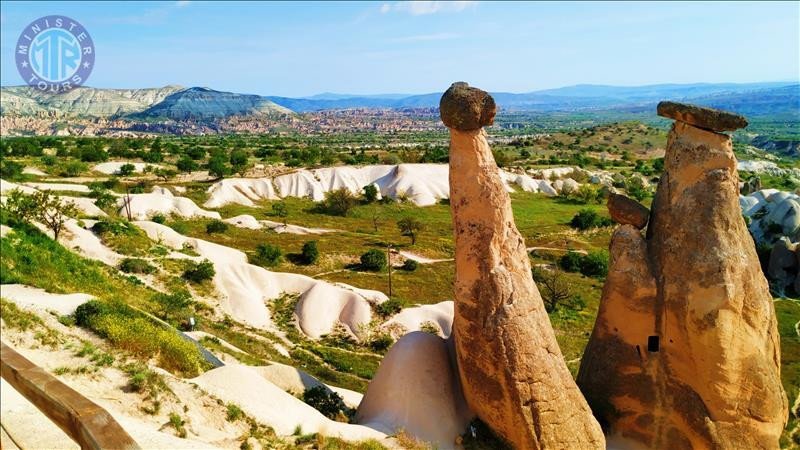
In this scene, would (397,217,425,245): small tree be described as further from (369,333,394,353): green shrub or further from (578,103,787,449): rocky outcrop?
(578,103,787,449): rocky outcrop

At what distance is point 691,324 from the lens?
12516 mm

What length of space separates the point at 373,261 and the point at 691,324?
2918 centimetres

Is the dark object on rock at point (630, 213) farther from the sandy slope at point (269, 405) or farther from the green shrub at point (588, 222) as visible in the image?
the green shrub at point (588, 222)

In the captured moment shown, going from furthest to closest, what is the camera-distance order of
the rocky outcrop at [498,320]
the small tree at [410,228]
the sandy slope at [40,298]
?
the small tree at [410,228]
the sandy slope at [40,298]
the rocky outcrop at [498,320]

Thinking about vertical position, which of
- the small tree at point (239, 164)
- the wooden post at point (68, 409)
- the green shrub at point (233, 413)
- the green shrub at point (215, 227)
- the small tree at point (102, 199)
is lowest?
the green shrub at point (215, 227)

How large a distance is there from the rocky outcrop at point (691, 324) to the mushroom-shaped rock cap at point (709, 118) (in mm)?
108

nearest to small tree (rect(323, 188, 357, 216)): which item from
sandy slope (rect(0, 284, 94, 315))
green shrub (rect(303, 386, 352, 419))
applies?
sandy slope (rect(0, 284, 94, 315))

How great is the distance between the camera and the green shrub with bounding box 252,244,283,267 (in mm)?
38375

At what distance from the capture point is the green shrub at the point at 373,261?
1591 inches

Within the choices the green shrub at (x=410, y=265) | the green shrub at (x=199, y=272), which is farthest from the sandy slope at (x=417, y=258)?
the green shrub at (x=199, y=272)

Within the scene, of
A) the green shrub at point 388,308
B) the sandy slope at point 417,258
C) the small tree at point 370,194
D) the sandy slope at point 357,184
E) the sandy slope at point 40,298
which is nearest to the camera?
the sandy slope at point 40,298

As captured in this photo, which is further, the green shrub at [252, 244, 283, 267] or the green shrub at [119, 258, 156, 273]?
the green shrub at [252, 244, 283, 267]

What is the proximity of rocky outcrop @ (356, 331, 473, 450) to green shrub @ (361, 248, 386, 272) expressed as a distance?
86.4ft

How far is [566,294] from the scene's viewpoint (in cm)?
3619
